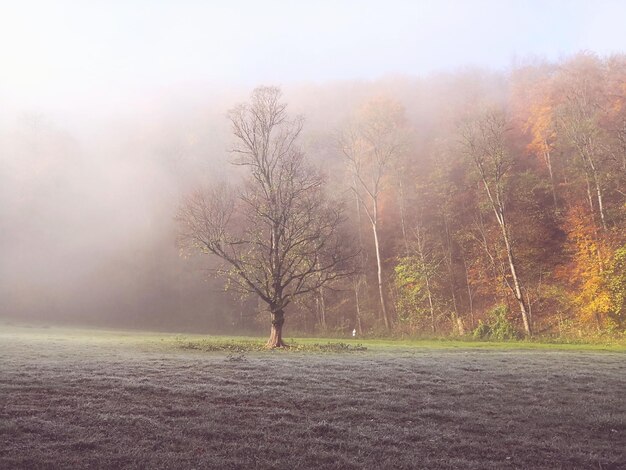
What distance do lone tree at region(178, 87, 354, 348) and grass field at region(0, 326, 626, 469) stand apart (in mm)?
12824

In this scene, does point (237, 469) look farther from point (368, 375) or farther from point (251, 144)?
point (251, 144)

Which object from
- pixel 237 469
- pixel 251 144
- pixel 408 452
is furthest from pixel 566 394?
pixel 251 144

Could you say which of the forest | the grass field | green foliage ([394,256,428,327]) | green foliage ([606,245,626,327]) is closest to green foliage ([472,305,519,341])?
the forest

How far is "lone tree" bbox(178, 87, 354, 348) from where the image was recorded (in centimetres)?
2880

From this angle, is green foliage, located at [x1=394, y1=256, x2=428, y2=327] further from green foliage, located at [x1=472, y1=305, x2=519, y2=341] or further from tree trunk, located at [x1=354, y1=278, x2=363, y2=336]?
green foliage, located at [x1=472, y1=305, x2=519, y2=341]

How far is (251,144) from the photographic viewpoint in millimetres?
31703

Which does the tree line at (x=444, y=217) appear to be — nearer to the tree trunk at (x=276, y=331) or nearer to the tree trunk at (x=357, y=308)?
the tree trunk at (x=276, y=331)

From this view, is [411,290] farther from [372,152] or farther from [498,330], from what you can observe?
[372,152]

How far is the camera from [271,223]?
98.7 ft

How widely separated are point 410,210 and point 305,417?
150ft

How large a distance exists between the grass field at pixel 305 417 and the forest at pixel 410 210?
17440 mm

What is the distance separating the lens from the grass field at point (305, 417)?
748 centimetres

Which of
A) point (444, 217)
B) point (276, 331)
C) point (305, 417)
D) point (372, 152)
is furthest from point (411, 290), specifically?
point (305, 417)

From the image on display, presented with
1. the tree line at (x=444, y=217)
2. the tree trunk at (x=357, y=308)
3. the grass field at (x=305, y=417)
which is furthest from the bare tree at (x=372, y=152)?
the grass field at (x=305, y=417)
